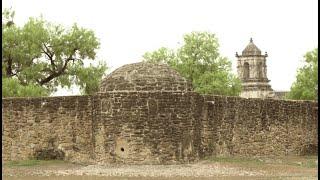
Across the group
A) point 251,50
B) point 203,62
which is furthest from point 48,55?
point 251,50

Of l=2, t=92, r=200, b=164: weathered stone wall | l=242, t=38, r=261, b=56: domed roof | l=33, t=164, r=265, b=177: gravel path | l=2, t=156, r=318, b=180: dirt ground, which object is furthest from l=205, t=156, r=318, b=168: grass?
l=242, t=38, r=261, b=56: domed roof

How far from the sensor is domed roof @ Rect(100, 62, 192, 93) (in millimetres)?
19797

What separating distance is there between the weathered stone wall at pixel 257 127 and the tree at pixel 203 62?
1902 centimetres

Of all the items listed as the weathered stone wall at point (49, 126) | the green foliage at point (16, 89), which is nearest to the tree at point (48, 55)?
the green foliage at point (16, 89)

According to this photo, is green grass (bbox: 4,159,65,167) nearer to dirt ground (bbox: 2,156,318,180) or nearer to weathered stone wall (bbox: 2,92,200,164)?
dirt ground (bbox: 2,156,318,180)

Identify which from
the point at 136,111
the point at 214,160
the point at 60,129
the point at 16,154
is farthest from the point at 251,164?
the point at 16,154

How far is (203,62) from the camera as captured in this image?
4556 centimetres

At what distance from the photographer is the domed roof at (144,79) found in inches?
779

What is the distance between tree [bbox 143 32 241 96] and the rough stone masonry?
19205 mm

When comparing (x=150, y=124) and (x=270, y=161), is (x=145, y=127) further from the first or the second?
(x=270, y=161)

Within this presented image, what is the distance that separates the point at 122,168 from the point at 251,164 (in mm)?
3767

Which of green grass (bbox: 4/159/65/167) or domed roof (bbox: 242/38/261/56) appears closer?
green grass (bbox: 4/159/65/167)

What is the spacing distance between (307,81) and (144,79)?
28.7 metres

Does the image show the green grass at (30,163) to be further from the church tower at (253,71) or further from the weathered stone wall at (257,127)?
the church tower at (253,71)
